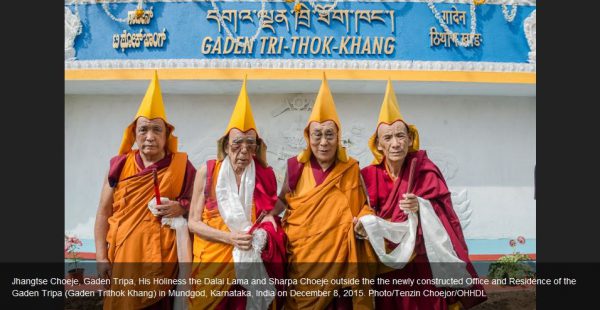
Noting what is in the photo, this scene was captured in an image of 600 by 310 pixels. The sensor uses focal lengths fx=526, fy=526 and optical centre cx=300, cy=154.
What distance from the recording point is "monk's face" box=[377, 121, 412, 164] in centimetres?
416

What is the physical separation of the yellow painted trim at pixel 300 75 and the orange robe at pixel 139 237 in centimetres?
238

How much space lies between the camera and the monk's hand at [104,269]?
4.12 m

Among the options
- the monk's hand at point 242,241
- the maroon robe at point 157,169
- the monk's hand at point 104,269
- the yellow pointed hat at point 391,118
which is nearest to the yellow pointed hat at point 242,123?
the maroon robe at point 157,169

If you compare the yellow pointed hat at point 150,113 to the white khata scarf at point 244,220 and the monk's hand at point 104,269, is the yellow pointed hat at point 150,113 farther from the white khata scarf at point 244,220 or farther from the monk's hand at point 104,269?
the monk's hand at point 104,269

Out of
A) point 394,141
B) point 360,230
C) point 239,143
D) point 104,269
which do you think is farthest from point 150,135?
point 394,141

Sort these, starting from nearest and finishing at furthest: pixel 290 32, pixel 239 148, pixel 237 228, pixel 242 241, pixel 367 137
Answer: pixel 242 241, pixel 237 228, pixel 239 148, pixel 290 32, pixel 367 137

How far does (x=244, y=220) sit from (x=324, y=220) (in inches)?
23.4

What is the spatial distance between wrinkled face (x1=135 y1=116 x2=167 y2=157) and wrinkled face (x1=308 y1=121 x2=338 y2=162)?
1198mm

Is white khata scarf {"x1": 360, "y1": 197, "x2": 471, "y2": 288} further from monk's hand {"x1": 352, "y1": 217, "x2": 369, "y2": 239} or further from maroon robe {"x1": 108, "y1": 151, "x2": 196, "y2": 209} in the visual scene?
maroon robe {"x1": 108, "y1": 151, "x2": 196, "y2": 209}

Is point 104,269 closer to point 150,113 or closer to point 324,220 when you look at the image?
point 150,113

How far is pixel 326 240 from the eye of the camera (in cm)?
389

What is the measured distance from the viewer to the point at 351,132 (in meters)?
6.77

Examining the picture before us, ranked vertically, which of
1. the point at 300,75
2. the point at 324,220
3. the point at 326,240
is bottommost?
the point at 326,240

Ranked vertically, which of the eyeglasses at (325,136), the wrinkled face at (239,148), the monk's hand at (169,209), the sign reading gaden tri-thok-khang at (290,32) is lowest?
the monk's hand at (169,209)
